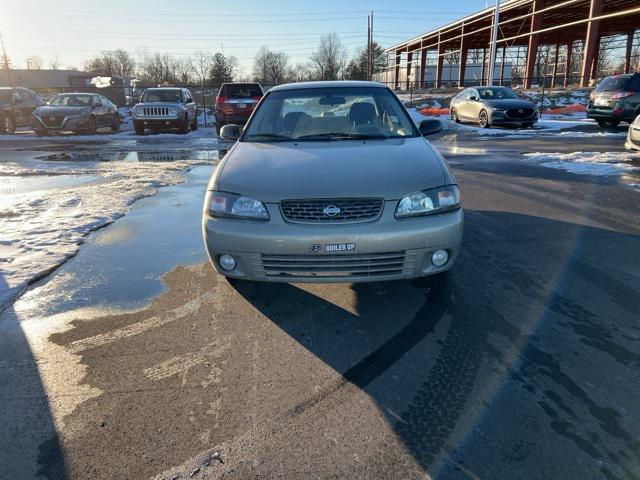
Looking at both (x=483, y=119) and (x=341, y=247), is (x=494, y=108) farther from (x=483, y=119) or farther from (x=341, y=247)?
(x=341, y=247)

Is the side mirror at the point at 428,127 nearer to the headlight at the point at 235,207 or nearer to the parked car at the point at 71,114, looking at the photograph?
the headlight at the point at 235,207

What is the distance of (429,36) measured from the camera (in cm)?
4791

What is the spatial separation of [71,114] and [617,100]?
63.2 ft

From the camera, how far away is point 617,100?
50.7 ft

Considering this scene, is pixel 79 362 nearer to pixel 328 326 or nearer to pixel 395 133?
pixel 328 326

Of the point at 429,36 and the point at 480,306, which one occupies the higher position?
the point at 429,36

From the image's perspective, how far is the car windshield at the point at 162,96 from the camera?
715 inches

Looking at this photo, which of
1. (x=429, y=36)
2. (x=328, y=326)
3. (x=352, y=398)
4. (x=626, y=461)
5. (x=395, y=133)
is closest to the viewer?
(x=626, y=461)

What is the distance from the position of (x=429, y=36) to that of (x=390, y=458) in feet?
170

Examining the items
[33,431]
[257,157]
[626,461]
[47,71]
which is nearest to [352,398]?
[626,461]

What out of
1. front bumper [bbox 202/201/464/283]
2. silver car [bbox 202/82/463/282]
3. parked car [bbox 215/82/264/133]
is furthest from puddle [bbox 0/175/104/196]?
parked car [bbox 215/82/264/133]

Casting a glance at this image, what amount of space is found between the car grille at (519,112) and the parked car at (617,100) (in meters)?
2.07

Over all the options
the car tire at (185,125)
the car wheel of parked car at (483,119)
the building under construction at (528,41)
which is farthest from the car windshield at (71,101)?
the building under construction at (528,41)

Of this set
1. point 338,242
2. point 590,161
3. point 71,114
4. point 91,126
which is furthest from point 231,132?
point 91,126
